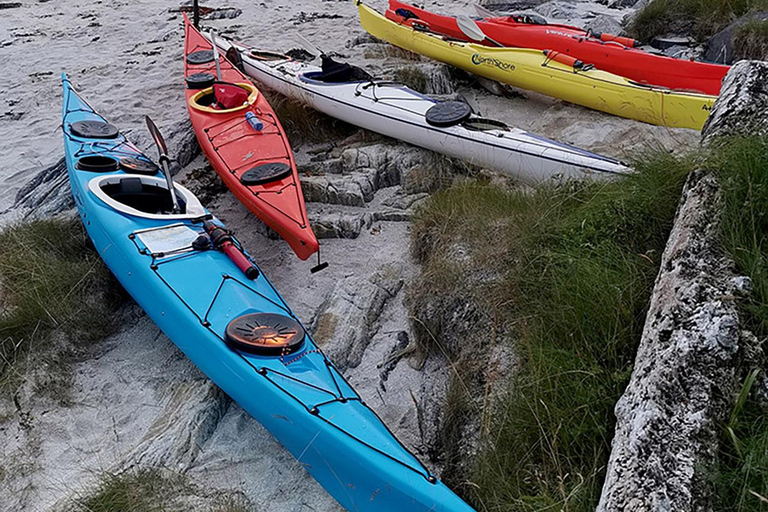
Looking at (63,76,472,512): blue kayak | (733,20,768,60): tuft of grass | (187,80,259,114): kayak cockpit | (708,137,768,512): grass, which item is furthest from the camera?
(733,20,768,60): tuft of grass

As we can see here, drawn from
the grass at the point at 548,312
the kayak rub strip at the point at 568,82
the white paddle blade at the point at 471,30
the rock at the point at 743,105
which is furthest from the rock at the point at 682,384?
the white paddle blade at the point at 471,30

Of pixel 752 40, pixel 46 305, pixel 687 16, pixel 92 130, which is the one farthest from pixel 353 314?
pixel 687 16

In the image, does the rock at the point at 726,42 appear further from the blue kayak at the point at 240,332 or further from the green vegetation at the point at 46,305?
the green vegetation at the point at 46,305

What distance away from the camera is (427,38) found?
662cm

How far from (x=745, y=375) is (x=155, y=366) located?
9.34ft

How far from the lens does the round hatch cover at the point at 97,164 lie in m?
4.23

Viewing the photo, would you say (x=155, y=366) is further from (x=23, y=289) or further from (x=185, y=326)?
(x=23, y=289)

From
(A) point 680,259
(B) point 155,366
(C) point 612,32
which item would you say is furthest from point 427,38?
(A) point 680,259

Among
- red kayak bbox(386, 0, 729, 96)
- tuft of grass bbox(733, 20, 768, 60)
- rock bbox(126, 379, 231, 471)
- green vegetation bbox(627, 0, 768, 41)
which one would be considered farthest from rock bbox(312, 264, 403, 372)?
green vegetation bbox(627, 0, 768, 41)

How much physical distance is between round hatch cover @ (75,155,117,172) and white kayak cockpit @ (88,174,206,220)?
0.56 feet

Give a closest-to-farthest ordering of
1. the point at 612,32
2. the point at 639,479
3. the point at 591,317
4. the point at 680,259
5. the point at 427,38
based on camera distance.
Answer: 1. the point at 639,479
2. the point at 680,259
3. the point at 591,317
4. the point at 427,38
5. the point at 612,32

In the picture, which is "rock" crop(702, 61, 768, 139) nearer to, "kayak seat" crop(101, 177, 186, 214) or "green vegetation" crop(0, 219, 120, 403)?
"kayak seat" crop(101, 177, 186, 214)

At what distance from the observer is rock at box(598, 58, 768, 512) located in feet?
4.92

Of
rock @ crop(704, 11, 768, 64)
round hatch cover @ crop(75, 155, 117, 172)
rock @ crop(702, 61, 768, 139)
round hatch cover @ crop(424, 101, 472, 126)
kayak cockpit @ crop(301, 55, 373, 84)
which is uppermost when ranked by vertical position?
rock @ crop(702, 61, 768, 139)
